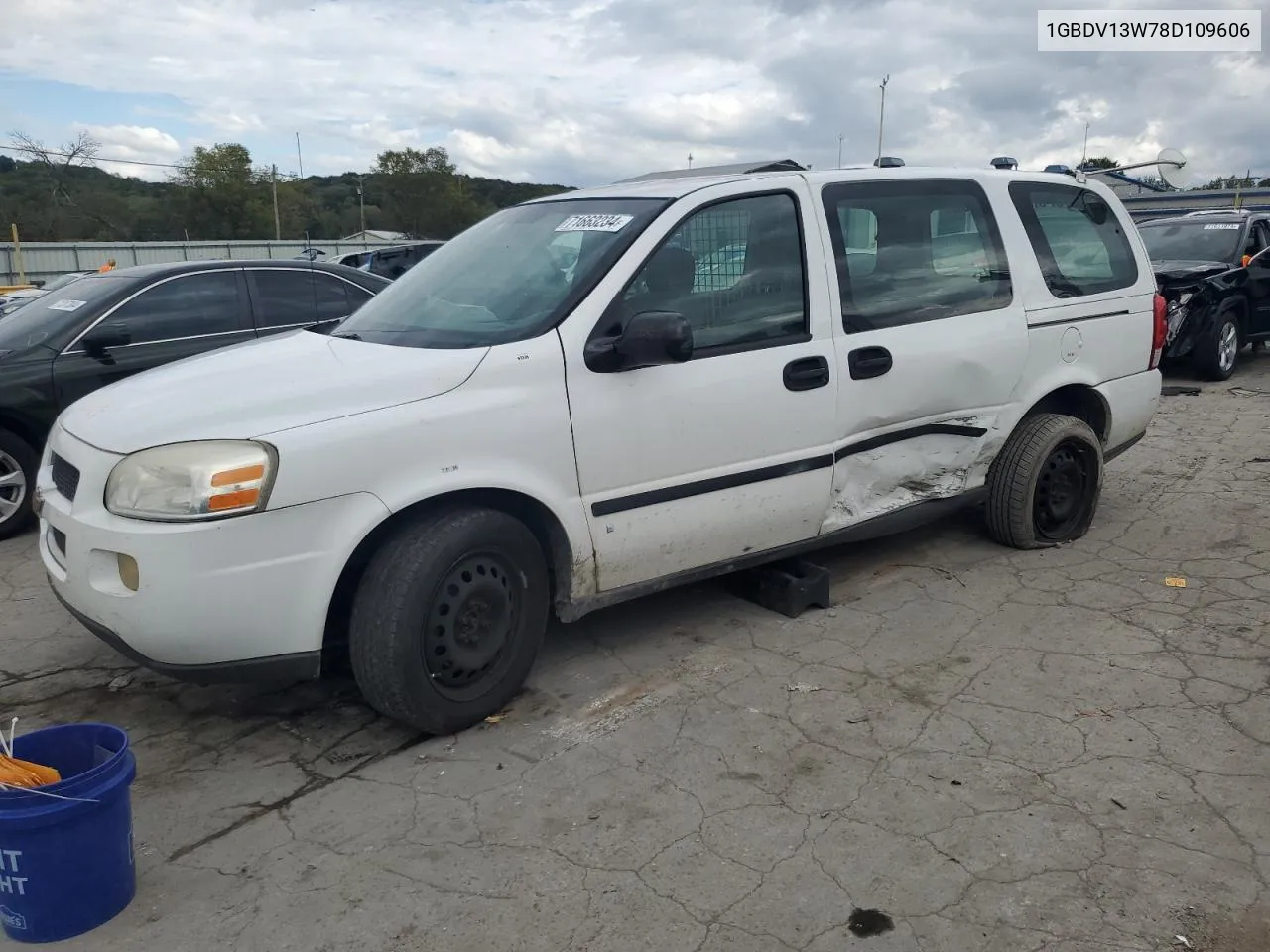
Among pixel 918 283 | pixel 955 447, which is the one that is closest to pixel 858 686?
pixel 955 447

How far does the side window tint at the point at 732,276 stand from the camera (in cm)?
374

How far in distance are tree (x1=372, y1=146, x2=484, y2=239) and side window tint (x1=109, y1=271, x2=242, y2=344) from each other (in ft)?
193

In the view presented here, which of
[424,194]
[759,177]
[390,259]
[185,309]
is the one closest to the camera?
[759,177]

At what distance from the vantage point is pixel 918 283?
444 cm

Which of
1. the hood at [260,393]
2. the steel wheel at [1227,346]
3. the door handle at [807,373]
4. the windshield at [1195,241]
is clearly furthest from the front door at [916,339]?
the windshield at [1195,241]

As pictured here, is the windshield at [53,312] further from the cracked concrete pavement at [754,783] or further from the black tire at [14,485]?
the cracked concrete pavement at [754,783]

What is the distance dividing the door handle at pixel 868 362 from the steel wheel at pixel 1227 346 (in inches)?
307

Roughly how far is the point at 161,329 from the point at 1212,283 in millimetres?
9579

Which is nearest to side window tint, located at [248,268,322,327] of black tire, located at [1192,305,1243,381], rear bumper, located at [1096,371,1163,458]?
rear bumper, located at [1096,371,1163,458]

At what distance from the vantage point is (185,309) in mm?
6602

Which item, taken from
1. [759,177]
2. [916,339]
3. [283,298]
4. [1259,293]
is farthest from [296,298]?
[1259,293]

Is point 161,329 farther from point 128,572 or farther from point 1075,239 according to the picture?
point 1075,239

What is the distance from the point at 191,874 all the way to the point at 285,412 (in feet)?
4.37

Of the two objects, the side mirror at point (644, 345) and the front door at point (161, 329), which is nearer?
the side mirror at point (644, 345)
